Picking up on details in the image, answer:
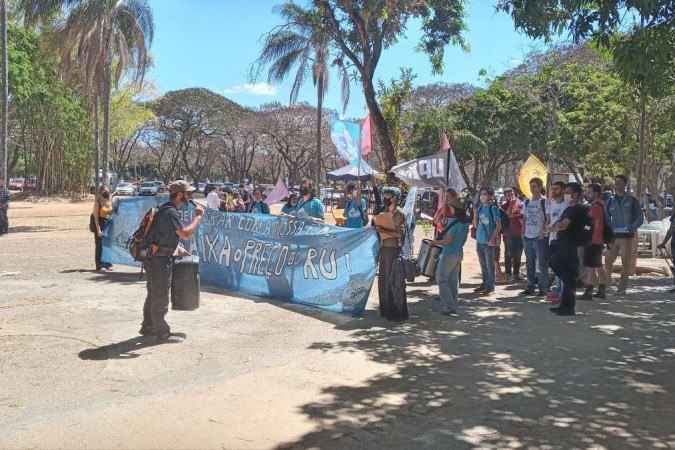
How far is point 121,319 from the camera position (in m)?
7.30

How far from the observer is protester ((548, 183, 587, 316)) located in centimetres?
783

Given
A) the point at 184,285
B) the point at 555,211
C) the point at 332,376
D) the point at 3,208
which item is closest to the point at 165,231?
the point at 184,285

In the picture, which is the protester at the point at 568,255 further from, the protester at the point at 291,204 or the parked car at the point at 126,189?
the parked car at the point at 126,189

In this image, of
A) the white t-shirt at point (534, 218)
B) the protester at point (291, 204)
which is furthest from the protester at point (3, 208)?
the white t-shirt at point (534, 218)

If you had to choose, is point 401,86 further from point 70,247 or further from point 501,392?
point 501,392

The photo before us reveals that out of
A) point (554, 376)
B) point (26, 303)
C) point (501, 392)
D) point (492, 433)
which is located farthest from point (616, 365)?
point (26, 303)

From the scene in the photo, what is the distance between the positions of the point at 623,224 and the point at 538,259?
1373 millimetres

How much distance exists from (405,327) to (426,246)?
8.43 ft

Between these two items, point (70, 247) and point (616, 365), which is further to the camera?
point (70, 247)

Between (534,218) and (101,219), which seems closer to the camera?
(534,218)

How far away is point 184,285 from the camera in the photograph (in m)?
6.72

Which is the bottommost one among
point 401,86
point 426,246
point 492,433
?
point 492,433

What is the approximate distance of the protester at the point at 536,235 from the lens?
9.21 metres

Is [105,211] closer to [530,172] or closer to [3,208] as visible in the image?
[530,172]
